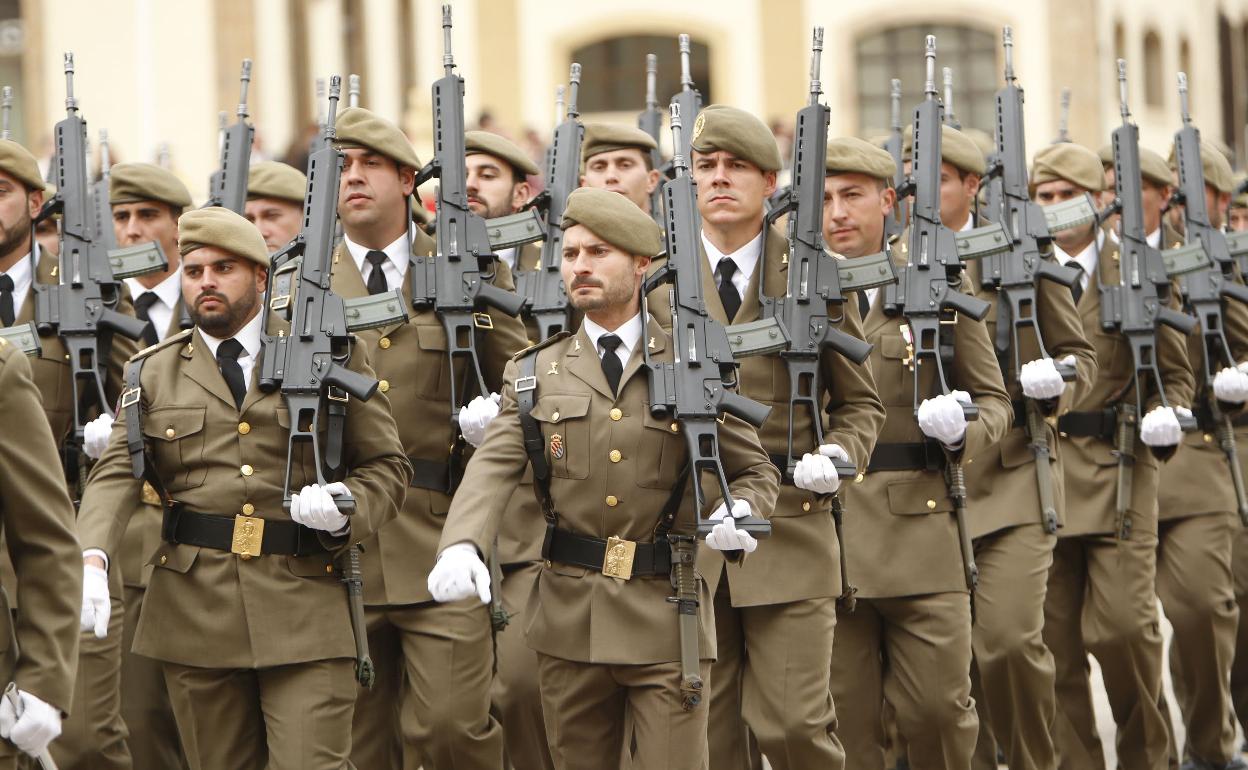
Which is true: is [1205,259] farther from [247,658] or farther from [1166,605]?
[247,658]

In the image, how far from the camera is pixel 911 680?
6.93m

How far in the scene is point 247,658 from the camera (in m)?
5.82

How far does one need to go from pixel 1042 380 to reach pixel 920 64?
24758 mm

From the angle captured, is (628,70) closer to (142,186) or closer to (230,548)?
(142,186)

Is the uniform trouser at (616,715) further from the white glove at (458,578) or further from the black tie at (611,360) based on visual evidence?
the black tie at (611,360)

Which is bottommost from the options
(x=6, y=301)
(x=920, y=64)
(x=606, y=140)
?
(x=6, y=301)

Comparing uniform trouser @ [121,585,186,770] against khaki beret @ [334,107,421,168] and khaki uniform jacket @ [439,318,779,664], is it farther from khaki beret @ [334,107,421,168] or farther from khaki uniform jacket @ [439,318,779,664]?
khaki uniform jacket @ [439,318,779,664]

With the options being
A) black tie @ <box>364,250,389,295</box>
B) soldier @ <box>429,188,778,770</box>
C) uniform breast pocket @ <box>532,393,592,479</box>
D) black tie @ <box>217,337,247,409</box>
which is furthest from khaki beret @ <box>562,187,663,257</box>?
black tie @ <box>364,250,389,295</box>

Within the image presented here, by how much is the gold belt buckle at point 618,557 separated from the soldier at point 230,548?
2.18 feet

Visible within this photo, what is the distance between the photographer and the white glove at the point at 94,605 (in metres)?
5.13

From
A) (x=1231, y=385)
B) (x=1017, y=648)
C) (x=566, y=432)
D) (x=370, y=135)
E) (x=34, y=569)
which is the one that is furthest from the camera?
(x=1231, y=385)

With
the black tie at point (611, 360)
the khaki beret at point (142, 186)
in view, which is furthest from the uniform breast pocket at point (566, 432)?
the khaki beret at point (142, 186)

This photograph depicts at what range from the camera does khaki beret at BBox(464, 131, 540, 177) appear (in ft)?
26.6

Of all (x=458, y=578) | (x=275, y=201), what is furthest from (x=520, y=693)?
(x=275, y=201)
